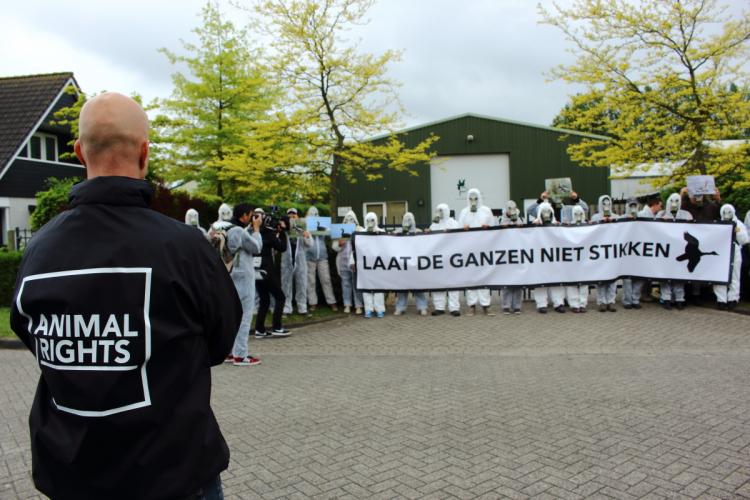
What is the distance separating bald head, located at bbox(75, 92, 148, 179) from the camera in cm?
194

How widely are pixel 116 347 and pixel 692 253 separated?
12489mm

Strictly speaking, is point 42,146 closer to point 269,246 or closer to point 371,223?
point 371,223

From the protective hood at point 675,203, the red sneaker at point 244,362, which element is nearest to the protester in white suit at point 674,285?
the protective hood at point 675,203

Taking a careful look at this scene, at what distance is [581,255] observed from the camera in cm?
1227

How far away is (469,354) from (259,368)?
3073 millimetres

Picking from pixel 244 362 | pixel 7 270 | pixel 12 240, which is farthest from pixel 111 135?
pixel 12 240

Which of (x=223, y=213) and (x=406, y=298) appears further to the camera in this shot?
(x=406, y=298)

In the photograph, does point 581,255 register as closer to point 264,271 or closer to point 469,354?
point 469,354

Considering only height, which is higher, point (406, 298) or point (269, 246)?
point (269, 246)

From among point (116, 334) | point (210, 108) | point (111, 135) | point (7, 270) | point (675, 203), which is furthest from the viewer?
point (210, 108)

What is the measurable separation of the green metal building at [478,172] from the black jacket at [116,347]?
32.5 m

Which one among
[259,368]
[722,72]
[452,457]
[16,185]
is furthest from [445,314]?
[16,185]

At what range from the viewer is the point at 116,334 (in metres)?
1.82

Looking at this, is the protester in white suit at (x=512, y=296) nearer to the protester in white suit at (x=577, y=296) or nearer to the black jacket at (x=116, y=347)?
the protester in white suit at (x=577, y=296)
